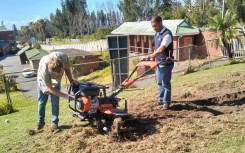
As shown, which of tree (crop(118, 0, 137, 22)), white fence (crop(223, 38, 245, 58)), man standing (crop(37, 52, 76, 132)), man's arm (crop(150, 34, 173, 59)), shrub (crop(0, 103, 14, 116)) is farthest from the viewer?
tree (crop(118, 0, 137, 22))

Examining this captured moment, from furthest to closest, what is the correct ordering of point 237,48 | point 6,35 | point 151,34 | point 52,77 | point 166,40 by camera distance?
point 6,35, point 151,34, point 237,48, point 166,40, point 52,77

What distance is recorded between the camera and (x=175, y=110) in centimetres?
613

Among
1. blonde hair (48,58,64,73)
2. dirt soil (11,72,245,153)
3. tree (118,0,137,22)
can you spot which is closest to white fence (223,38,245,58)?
dirt soil (11,72,245,153)

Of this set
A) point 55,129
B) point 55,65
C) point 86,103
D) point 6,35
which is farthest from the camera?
point 6,35

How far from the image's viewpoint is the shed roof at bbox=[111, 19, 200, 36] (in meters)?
26.5

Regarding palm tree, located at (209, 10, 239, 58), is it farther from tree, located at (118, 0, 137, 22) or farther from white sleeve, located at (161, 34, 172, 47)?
tree, located at (118, 0, 137, 22)

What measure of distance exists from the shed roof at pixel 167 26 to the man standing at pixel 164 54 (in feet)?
68.5

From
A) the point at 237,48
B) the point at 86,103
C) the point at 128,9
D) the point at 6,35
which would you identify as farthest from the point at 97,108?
the point at 6,35

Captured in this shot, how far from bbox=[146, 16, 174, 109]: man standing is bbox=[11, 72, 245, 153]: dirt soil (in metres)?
0.46

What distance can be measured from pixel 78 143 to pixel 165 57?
7.51 ft

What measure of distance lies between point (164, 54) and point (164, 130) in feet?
4.96

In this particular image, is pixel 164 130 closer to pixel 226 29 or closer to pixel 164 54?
pixel 164 54

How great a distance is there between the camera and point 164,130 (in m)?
5.11

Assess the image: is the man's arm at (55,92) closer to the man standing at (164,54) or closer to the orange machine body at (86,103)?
the orange machine body at (86,103)
